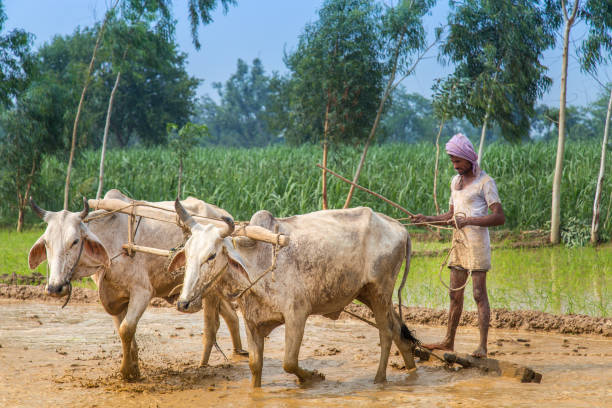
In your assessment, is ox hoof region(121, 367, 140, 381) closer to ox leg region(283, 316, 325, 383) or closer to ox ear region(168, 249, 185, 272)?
ox ear region(168, 249, 185, 272)

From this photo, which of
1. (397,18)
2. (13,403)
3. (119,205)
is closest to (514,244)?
(397,18)

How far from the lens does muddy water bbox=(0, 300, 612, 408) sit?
4.68 meters

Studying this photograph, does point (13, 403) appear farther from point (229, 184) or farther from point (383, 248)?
point (229, 184)

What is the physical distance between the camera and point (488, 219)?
5.36 metres

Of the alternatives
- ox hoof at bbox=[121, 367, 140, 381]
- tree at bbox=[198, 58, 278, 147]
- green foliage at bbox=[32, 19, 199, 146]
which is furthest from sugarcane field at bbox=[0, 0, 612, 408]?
tree at bbox=[198, 58, 278, 147]

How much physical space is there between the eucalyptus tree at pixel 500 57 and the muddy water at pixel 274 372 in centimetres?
741

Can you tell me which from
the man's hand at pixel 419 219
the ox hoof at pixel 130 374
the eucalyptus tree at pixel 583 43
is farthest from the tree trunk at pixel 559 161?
the ox hoof at pixel 130 374

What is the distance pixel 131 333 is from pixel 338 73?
9563 mm

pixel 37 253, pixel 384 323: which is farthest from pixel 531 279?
pixel 37 253

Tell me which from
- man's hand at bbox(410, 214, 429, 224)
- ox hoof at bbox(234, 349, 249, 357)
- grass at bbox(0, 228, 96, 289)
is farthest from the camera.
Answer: grass at bbox(0, 228, 96, 289)

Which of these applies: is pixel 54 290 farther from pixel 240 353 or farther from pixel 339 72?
pixel 339 72

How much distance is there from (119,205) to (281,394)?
187cm

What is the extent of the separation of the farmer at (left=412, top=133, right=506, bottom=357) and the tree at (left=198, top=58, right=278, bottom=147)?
55.3 m

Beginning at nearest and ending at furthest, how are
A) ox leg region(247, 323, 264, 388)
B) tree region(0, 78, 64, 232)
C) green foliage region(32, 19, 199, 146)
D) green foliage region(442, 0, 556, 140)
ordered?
ox leg region(247, 323, 264, 388)
green foliage region(442, 0, 556, 140)
tree region(0, 78, 64, 232)
green foliage region(32, 19, 199, 146)
